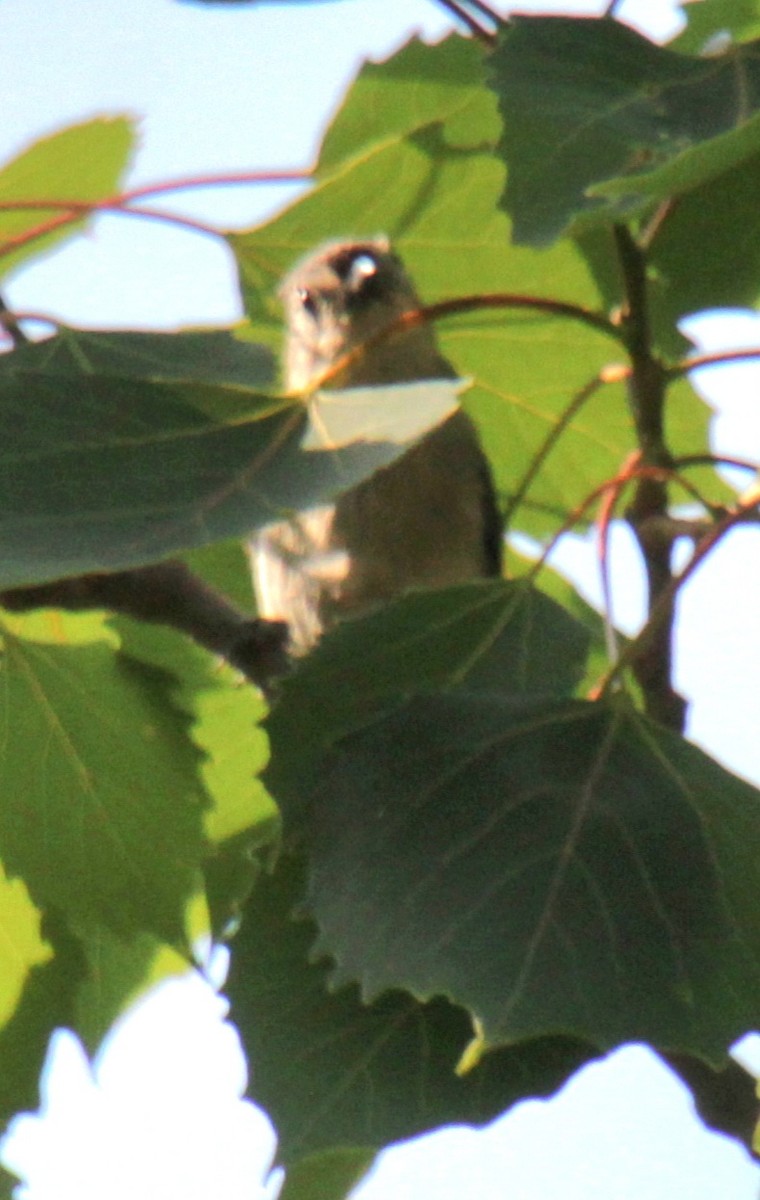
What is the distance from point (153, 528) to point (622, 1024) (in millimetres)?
751

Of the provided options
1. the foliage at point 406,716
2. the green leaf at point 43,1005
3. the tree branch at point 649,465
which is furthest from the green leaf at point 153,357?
the green leaf at point 43,1005

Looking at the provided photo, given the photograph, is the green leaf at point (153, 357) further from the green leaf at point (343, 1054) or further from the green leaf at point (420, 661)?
the green leaf at point (343, 1054)

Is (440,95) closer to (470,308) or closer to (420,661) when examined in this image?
(470,308)

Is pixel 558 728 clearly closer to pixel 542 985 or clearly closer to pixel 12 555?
pixel 542 985

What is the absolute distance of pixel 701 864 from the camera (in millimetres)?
2111

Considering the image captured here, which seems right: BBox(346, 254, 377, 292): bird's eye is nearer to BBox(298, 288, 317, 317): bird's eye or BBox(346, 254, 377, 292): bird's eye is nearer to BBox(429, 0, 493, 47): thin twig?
BBox(298, 288, 317, 317): bird's eye

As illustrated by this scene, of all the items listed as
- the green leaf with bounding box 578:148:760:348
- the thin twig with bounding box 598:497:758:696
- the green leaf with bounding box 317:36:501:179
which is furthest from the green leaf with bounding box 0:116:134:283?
the thin twig with bounding box 598:497:758:696

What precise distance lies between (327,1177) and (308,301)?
259cm

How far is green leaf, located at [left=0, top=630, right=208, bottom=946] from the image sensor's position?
262 cm

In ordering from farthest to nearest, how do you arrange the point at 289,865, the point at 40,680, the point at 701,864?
1. the point at 40,680
2. the point at 289,865
3. the point at 701,864

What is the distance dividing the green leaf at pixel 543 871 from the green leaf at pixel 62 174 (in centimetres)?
141

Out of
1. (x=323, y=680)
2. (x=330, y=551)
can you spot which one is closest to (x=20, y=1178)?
(x=323, y=680)

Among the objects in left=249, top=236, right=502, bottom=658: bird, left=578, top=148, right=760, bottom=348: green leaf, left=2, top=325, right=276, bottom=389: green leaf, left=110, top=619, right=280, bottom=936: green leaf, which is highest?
left=2, top=325, right=276, bottom=389: green leaf

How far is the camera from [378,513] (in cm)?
428
